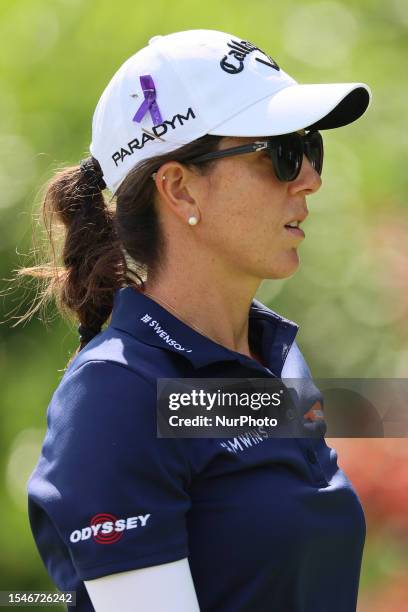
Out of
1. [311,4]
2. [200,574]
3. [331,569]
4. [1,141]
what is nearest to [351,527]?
[331,569]

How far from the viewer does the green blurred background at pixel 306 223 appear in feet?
11.0

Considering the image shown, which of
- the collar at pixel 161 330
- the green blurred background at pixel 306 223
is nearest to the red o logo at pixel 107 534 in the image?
the collar at pixel 161 330

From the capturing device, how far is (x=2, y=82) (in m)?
3.56

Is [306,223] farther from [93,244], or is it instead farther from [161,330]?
[161,330]

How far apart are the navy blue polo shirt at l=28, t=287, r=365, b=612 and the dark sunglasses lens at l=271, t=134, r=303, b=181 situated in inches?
13.2

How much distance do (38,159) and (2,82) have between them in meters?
0.31

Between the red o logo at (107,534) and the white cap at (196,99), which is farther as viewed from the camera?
the white cap at (196,99)

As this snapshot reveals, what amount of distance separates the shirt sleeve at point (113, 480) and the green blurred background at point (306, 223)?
1704 millimetres

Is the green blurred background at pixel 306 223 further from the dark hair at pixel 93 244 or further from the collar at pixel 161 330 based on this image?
the collar at pixel 161 330

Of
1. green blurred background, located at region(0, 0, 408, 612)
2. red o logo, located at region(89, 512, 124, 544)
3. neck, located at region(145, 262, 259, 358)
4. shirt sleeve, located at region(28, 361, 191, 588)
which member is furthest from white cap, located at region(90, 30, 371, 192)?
green blurred background, located at region(0, 0, 408, 612)

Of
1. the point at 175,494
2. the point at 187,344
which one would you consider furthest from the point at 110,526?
the point at 187,344

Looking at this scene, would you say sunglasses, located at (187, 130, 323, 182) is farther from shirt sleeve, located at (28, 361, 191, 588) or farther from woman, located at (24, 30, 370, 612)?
shirt sleeve, located at (28, 361, 191, 588)

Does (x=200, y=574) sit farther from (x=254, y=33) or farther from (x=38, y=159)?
(x=254, y=33)

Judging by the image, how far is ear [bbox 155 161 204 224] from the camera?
6.20 feet
